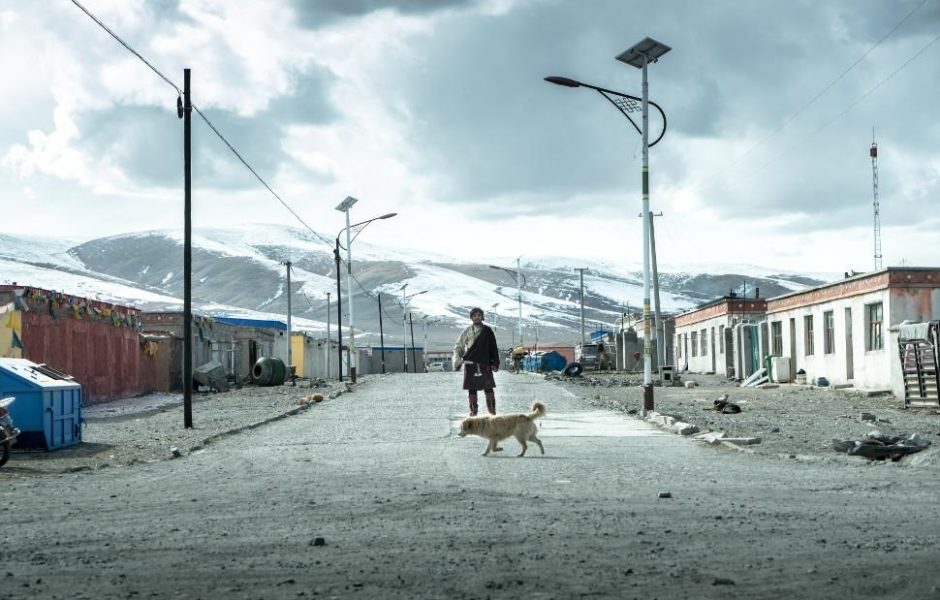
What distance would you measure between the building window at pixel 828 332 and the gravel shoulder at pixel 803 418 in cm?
228

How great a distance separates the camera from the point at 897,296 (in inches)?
1388

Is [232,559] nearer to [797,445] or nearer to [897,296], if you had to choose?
[797,445]

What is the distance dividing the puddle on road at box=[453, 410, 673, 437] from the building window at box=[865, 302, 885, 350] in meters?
14.6

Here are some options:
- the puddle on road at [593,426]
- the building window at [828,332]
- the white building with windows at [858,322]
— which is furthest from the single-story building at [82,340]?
the building window at [828,332]

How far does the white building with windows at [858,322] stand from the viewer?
3516 cm

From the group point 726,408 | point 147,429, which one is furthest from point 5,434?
point 726,408

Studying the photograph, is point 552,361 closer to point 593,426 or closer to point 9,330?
point 9,330

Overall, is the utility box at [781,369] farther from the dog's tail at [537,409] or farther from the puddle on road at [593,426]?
the dog's tail at [537,409]

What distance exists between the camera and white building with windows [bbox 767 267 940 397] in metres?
35.2

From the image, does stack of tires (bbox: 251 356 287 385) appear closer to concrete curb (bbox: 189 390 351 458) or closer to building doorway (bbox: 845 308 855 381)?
concrete curb (bbox: 189 390 351 458)

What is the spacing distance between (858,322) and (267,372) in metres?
25.0

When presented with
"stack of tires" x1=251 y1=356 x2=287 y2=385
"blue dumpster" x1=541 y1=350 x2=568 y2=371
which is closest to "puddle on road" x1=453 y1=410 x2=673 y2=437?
"stack of tires" x1=251 y1=356 x2=287 y2=385

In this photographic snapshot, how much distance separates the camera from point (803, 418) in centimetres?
2391

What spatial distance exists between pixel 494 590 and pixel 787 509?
402 cm
